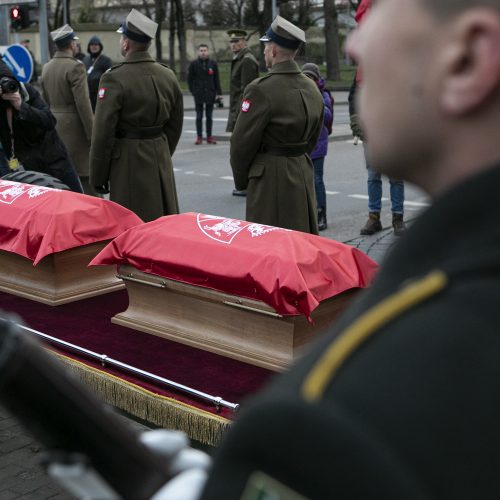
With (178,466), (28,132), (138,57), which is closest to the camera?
(178,466)

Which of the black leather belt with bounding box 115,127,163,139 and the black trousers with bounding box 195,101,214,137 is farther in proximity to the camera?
the black trousers with bounding box 195,101,214,137

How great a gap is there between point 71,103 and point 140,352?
21.5 feet

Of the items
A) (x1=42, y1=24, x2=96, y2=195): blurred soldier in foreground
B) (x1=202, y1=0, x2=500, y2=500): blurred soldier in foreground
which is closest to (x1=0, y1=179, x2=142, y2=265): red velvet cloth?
(x1=202, y1=0, x2=500, y2=500): blurred soldier in foreground

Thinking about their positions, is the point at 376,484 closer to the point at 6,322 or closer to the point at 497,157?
the point at 497,157

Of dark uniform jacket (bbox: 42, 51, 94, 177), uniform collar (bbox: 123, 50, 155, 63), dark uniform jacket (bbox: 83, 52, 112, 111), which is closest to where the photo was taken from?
uniform collar (bbox: 123, 50, 155, 63)

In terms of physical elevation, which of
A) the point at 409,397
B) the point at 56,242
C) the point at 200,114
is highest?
the point at 409,397

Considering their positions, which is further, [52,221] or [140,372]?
[52,221]

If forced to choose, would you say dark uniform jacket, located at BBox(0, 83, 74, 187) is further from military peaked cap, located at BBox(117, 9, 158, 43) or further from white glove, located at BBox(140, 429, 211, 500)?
white glove, located at BBox(140, 429, 211, 500)

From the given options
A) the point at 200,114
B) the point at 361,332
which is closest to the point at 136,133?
the point at 361,332

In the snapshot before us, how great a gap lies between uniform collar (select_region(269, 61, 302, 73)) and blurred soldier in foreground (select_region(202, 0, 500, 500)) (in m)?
5.25

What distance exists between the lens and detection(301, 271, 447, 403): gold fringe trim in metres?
0.71

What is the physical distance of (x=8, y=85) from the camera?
6125mm

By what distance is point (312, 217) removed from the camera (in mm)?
6613

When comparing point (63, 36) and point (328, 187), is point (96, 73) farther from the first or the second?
point (328, 187)
